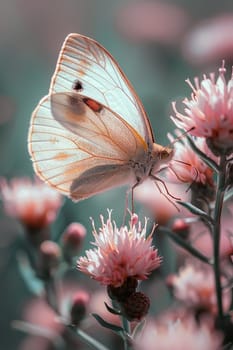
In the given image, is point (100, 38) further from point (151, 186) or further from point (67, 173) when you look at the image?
point (67, 173)

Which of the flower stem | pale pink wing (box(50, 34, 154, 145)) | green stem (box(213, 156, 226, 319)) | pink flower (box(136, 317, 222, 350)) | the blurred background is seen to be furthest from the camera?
the blurred background

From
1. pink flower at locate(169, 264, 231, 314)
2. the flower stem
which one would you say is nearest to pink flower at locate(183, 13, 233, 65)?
pink flower at locate(169, 264, 231, 314)

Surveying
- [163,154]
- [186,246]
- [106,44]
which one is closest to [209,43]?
[106,44]

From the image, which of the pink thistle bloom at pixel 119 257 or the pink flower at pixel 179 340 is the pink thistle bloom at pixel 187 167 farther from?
the pink flower at pixel 179 340

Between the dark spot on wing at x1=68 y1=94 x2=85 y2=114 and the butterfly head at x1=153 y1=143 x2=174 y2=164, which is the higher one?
the dark spot on wing at x1=68 y1=94 x2=85 y2=114

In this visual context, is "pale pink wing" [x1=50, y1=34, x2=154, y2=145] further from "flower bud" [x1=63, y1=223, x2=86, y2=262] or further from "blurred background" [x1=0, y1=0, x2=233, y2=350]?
"blurred background" [x1=0, y1=0, x2=233, y2=350]

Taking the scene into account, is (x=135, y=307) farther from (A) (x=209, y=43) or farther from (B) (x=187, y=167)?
(A) (x=209, y=43)

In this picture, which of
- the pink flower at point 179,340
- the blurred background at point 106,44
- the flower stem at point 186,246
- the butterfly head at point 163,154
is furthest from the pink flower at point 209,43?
the pink flower at point 179,340
